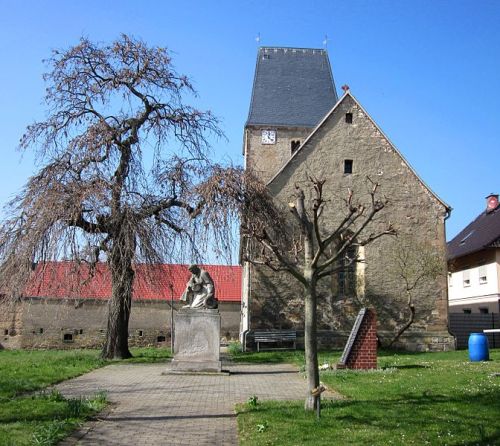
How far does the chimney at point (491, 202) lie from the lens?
119 feet

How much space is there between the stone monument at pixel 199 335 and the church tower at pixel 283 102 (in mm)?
17840

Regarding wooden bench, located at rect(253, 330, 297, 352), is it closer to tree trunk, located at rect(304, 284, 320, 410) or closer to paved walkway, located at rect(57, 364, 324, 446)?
paved walkway, located at rect(57, 364, 324, 446)

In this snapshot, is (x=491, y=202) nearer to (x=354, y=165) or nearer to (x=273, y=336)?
(x=354, y=165)

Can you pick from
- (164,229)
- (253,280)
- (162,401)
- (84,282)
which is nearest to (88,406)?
(162,401)

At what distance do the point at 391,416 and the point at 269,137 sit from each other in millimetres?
26769

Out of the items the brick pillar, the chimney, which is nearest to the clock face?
the chimney

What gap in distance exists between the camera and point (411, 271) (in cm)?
2225

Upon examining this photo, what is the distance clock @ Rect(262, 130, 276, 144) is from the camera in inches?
1302

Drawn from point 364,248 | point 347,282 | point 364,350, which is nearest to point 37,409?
point 364,350

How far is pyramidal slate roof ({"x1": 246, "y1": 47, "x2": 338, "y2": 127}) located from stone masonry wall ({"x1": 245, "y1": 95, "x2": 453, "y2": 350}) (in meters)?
9.64

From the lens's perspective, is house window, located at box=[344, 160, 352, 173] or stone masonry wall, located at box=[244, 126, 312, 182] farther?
stone masonry wall, located at box=[244, 126, 312, 182]

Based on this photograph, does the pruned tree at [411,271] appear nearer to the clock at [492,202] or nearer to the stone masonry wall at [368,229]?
the stone masonry wall at [368,229]

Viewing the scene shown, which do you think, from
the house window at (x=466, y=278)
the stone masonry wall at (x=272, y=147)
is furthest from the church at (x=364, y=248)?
the house window at (x=466, y=278)

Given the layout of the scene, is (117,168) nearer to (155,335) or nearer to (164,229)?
(164,229)
